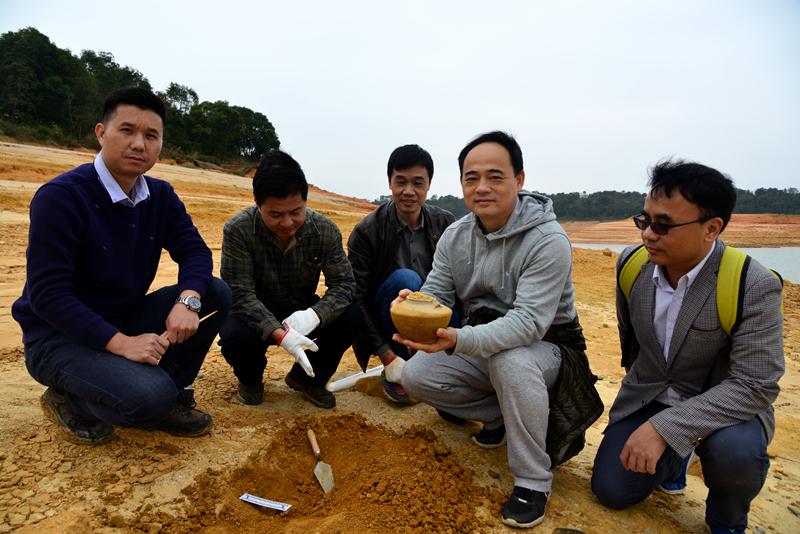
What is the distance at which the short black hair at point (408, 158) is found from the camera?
134 inches

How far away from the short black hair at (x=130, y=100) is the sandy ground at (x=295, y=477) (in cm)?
168

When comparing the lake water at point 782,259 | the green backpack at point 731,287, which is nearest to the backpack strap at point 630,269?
the green backpack at point 731,287

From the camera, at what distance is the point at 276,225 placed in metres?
2.75

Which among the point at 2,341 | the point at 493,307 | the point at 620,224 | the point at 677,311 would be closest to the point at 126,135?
the point at 493,307

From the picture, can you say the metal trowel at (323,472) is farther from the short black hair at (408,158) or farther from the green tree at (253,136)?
the green tree at (253,136)

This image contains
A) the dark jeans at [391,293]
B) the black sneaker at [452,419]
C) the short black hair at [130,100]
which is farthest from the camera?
the dark jeans at [391,293]

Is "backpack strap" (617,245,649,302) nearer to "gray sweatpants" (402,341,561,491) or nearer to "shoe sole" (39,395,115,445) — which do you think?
"gray sweatpants" (402,341,561,491)

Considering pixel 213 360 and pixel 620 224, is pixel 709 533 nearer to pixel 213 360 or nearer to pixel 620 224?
pixel 213 360

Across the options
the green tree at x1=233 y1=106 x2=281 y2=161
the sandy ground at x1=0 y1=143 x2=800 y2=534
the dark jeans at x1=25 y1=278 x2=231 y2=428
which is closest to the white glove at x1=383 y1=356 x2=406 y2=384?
the sandy ground at x1=0 y1=143 x2=800 y2=534

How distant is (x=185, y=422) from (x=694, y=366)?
265 cm

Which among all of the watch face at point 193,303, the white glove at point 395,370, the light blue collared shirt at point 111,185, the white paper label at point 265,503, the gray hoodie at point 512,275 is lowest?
the white paper label at point 265,503

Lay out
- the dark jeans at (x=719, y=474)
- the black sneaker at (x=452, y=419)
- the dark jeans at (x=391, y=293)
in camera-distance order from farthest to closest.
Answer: the dark jeans at (x=391, y=293), the black sneaker at (x=452, y=419), the dark jeans at (x=719, y=474)

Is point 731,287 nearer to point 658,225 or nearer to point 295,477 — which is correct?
point 658,225

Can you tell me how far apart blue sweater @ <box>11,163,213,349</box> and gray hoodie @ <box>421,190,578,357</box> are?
1.47 metres
